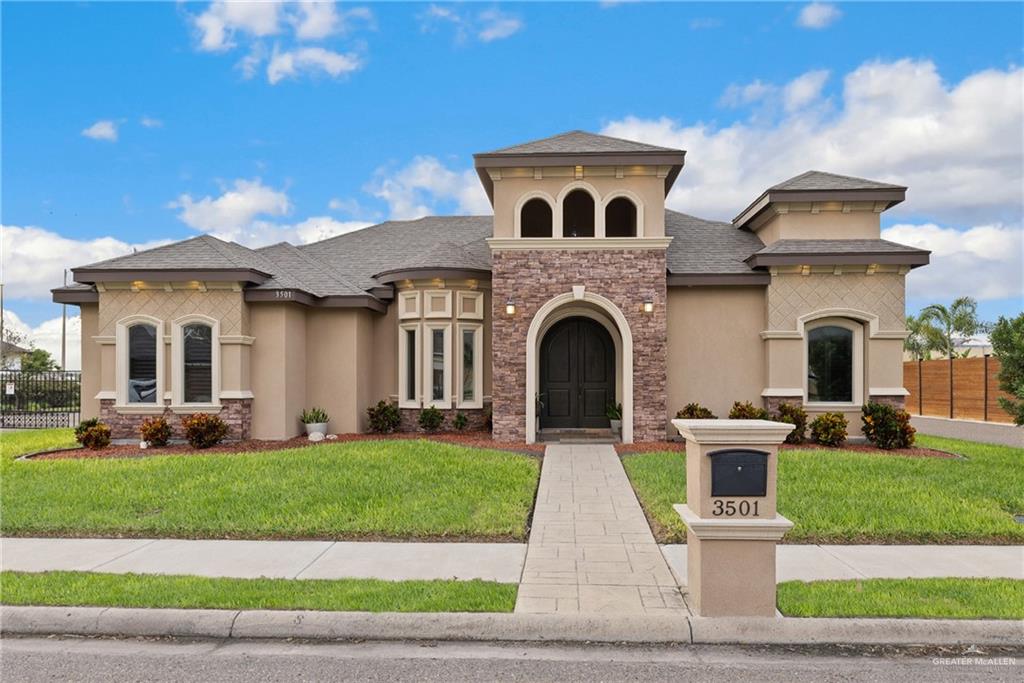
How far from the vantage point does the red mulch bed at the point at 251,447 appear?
12688 mm

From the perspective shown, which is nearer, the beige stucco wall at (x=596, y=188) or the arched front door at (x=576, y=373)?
the beige stucco wall at (x=596, y=188)

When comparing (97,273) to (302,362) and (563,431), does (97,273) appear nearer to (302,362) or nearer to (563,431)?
(302,362)

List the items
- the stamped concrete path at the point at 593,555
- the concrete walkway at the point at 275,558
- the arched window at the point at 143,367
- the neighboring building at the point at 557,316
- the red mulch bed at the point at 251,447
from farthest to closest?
1. the arched window at the point at 143,367
2. the neighboring building at the point at 557,316
3. the red mulch bed at the point at 251,447
4. the concrete walkway at the point at 275,558
5. the stamped concrete path at the point at 593,555

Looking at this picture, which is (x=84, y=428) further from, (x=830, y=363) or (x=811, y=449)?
(x=830, y=363)

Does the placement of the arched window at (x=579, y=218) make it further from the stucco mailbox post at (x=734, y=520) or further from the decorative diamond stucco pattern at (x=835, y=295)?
the stucco mailbox post at (x=734, y=520)

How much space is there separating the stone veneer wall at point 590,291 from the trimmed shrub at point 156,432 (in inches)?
273

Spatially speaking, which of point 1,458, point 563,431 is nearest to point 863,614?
point 563,431

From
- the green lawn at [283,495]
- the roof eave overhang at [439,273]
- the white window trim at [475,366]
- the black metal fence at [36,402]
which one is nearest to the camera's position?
the green lawn at [283,495]

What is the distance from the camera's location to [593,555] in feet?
21.5

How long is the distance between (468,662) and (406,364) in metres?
12.0

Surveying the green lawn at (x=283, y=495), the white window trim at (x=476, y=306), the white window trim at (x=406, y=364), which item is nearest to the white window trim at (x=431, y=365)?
the white window trim at (x=406, y=364)

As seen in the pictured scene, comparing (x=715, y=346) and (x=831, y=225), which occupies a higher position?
(x=831, y=225)

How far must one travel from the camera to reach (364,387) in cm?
1609

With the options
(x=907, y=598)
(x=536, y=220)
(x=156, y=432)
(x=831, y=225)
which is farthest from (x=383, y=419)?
(x=907, y=598)
